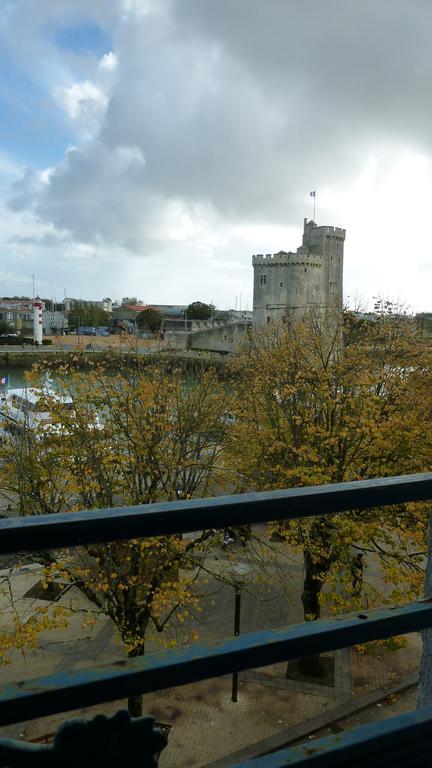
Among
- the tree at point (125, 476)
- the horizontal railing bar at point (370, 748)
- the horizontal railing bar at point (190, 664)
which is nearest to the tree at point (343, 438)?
the tree at point (125, 476)

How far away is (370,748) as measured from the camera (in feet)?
4.81

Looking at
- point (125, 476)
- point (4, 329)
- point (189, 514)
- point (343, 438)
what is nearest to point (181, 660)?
point (189, 514)

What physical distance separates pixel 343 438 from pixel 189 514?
12209 millimetres

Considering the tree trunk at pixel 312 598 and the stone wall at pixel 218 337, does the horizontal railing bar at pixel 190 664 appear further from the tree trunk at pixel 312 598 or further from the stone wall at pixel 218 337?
the stone wall at pixel 218 337

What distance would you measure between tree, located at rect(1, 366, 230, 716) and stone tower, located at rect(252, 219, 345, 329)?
153ft

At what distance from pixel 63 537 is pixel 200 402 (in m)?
13.0

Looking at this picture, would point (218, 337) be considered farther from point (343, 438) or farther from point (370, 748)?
point (370, 748)

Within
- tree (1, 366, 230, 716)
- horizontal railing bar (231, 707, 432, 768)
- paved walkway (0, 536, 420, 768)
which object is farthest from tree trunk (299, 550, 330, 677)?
horizontal railing bar (231, 707, 432, 768)

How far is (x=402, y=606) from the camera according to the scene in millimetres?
1614

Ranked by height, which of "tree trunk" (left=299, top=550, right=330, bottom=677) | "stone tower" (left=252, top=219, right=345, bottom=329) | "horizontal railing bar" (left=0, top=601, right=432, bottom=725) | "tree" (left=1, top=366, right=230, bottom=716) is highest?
"stone tower" (left=252, top=219, right=345, bottom=329)

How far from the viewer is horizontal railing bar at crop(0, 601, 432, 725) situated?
1.22 meters

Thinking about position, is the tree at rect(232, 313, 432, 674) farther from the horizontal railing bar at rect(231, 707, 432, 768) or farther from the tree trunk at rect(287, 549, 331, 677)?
the horizontal railing bar at rect(231, 707, 432, 768)

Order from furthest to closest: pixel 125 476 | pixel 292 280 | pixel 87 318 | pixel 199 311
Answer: pixel 199 311 → pixel 87 318 → pixel 292 280 → pixel 125 476

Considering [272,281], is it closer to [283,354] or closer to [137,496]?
[283,354]
